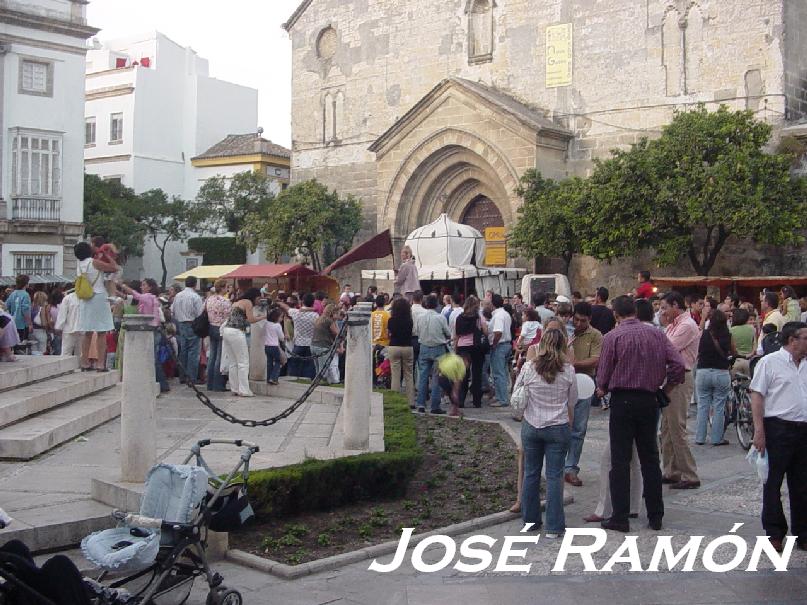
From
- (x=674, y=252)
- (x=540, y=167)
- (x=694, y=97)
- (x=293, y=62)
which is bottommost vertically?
(x=674, y=252)

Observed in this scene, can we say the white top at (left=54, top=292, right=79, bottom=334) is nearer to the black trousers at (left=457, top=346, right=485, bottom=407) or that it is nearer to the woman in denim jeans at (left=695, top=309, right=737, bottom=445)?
the black trousers at (left=457, top=346, right=485, bottom=407)

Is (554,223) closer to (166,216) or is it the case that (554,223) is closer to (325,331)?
(325,331)

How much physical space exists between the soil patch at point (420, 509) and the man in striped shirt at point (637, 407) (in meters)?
1.31

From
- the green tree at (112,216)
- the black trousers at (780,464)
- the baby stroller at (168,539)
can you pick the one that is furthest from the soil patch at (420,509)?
the green tree at (112,216)

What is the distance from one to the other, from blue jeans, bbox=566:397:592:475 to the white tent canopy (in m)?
13.7

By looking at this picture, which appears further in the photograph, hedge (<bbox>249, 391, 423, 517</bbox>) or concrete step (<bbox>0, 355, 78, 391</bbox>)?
concrete step (<bbox>0, 355, 78, 391</bbox>)

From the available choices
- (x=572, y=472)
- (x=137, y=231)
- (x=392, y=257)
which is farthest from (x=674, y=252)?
(x=137, y=231)

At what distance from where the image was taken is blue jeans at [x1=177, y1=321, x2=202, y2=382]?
1534 cm

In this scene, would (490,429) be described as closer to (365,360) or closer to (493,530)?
(365,360)

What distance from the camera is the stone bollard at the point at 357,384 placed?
9375mm

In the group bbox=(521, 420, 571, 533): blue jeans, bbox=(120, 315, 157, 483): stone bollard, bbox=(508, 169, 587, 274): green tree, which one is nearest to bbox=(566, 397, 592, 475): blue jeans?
bbox=(521, 420, 571, 533): blue jeans

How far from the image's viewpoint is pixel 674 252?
70.3ft

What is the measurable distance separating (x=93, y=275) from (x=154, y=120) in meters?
33.8

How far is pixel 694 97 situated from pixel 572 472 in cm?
1714
